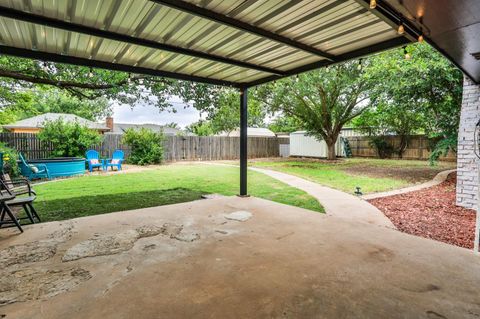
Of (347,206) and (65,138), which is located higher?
(65,138)

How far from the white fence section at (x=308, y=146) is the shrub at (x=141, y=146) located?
9.30 metres

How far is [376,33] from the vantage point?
2953 mm

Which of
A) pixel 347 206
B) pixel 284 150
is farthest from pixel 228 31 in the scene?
pixel 284 150

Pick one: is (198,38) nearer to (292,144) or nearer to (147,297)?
(147,297)

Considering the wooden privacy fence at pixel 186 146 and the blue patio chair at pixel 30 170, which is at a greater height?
the wooden privacy fence at pixel 186 146

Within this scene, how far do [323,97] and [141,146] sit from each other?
31.4 feet

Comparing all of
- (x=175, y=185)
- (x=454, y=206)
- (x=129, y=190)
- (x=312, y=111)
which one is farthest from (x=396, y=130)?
(x=129, y=190)

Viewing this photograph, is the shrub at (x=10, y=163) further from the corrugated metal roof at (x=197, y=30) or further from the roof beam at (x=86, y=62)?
the corrugated metal roof at (x=197, y=30)

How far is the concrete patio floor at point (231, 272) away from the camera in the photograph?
68.8 inches

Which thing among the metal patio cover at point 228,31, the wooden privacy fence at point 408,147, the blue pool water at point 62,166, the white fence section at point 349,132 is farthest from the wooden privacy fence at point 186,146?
the metal patio cover at point 228,31

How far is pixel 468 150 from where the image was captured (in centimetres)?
482

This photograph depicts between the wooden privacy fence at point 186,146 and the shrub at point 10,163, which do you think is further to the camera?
the wooden privacy fence at point 186,146

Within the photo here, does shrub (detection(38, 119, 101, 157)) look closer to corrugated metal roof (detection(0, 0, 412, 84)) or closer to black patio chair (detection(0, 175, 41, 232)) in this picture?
black patio chair (detection(0, 175, 41, 232))

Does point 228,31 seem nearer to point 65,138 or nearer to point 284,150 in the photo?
point 65,138
